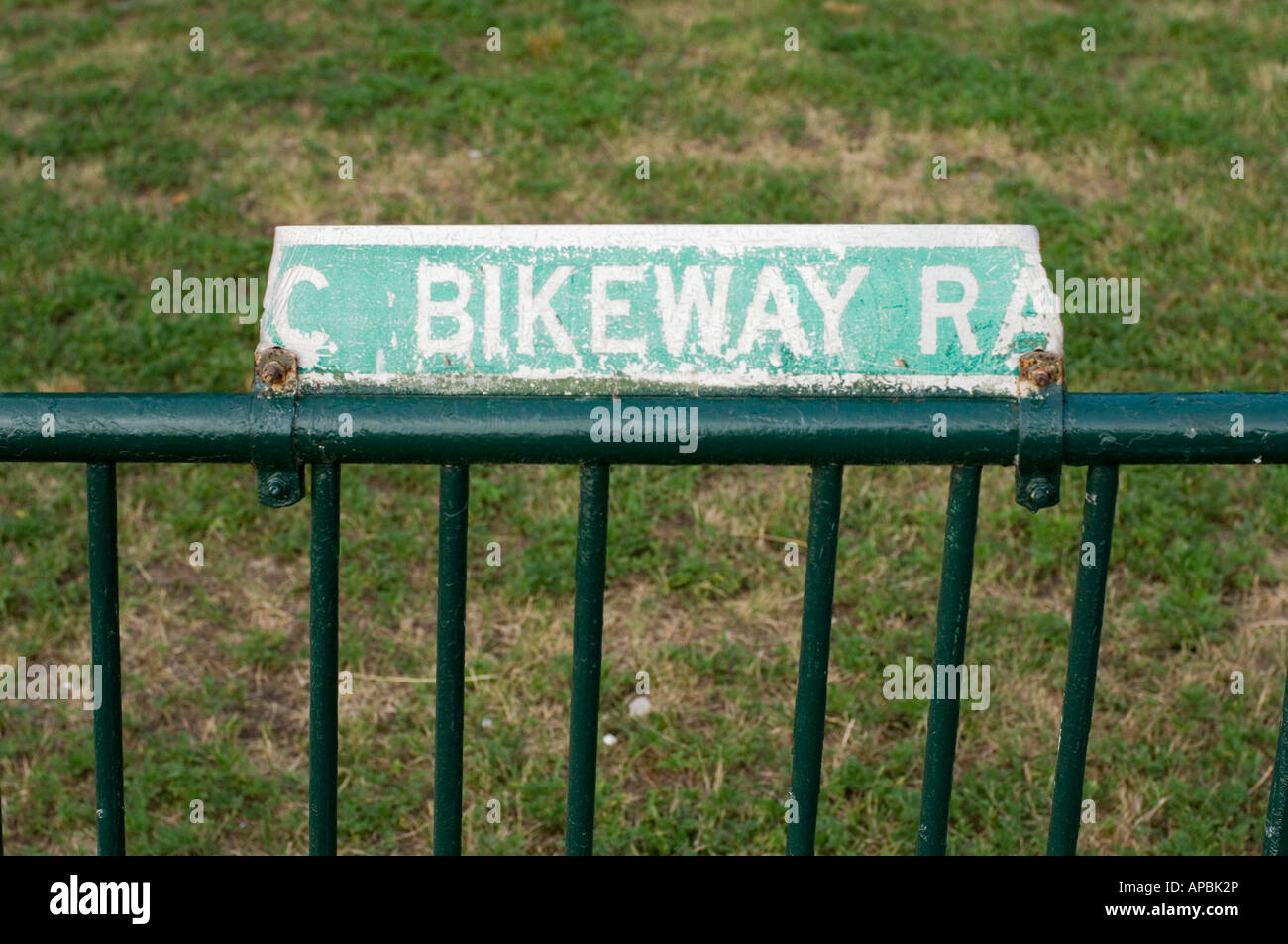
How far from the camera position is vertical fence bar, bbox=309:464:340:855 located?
1698 mm

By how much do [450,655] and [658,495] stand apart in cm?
317

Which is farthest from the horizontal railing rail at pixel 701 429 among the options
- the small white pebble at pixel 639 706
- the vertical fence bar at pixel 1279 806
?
the small white pebble at pixel 639 706

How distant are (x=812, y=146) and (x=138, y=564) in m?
3.95

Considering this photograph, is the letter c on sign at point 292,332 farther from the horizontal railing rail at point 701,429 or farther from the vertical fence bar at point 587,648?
the vertical fence bar at point 587,648

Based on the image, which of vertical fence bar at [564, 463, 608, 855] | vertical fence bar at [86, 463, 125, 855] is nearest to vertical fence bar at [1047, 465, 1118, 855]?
vertical fence bar at [564, 463, 608, 855]

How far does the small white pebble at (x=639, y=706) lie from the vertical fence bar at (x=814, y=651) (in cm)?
222

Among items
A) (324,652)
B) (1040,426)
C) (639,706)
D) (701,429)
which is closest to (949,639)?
(1040,426)

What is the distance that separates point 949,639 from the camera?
1740 millimetres

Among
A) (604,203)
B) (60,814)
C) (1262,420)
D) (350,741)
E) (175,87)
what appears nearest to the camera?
(1262,420)

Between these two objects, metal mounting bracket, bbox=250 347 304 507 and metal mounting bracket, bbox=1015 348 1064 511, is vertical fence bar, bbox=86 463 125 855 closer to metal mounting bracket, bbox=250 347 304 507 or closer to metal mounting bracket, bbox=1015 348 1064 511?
metal mounting bracket, bbox=250 347 304 507

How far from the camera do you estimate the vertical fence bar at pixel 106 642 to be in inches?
66.8
